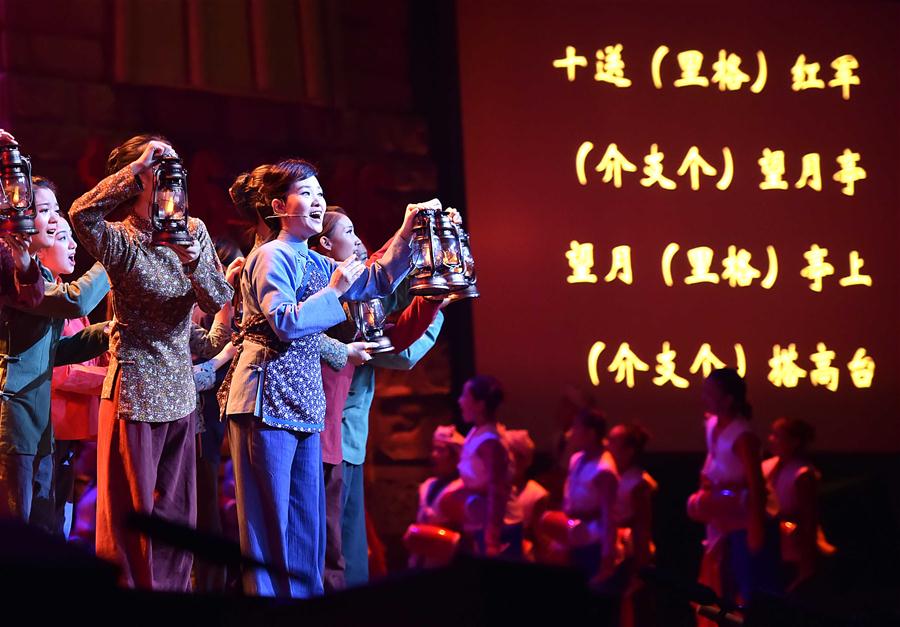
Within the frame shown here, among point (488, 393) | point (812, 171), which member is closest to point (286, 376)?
point (488, 393)

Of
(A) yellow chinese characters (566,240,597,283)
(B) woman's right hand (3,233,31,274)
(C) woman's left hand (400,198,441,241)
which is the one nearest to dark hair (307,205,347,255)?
(C) woman's left hand (400,198,441,241)

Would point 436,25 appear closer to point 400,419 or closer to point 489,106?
point 489,106

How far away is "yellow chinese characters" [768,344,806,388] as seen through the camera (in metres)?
6.59

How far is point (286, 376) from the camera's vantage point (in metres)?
3.05

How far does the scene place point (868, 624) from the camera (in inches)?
65.0

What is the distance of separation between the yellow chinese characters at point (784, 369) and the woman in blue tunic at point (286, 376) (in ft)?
12.8

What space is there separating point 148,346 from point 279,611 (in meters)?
1.74

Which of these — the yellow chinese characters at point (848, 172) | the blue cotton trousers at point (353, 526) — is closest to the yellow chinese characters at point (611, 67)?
the yellow chinese characters at point (848, 172)

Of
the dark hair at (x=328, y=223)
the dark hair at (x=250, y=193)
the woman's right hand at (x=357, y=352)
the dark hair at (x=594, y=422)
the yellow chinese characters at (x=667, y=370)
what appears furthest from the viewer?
the yellow chinese characters at (x=667, y=370)

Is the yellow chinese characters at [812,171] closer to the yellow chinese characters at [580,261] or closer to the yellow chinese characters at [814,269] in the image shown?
the yellow chinese characters at [814,269]

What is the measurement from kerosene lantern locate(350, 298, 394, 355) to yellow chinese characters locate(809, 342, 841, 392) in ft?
12.4

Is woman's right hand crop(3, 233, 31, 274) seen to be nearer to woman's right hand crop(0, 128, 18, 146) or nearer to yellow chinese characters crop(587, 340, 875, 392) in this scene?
woman's right hand crop(0, 128, 18, 146)

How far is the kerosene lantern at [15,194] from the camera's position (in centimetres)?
288

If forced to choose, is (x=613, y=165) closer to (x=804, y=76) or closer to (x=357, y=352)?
(x=804, y=76)
